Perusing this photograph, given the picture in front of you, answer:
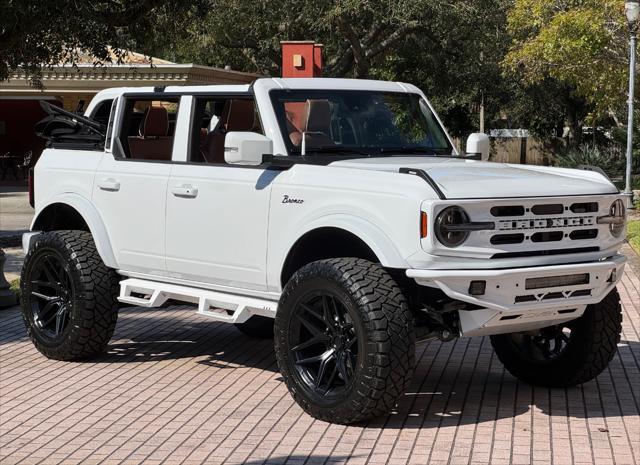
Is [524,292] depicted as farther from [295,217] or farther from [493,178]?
[295,217]

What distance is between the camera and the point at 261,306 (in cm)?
771

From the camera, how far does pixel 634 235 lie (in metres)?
18.8

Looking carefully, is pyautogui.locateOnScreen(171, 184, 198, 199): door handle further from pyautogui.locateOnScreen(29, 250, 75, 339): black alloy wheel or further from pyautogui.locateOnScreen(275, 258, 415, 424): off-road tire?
pyautogui.locateOnScreen(275, 258, 415, 424): off-road tire

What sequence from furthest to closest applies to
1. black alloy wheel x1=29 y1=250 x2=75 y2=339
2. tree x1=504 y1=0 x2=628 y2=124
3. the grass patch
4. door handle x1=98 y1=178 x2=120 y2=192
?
tree x1=504 y1=0 x2=628 y2=124
the grass patch
black alloy wheel x1=29 y1=250 x2=75 y2=339
door handle x1=98 y1=178 x2=120 y2=192

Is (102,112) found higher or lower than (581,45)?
lower

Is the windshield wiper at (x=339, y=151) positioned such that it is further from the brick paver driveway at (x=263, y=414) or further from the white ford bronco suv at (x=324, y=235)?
the brick paver driveway at (x=263, y=414)

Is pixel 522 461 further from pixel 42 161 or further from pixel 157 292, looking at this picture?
pixel 42 161

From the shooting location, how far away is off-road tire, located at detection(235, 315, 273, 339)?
9930mm

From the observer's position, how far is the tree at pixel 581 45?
25.8m

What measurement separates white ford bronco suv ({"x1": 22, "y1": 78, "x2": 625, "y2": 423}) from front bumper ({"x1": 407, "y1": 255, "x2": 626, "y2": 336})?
12 mm

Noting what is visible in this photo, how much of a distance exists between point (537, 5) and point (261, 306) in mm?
21175

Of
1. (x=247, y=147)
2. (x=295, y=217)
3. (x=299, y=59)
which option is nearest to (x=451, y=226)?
(x=295, y=217)

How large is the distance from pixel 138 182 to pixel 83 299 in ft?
3.05

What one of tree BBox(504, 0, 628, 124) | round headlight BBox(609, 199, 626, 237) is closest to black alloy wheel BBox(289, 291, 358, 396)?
round headlight BBox(609, 199, 626, 237)
